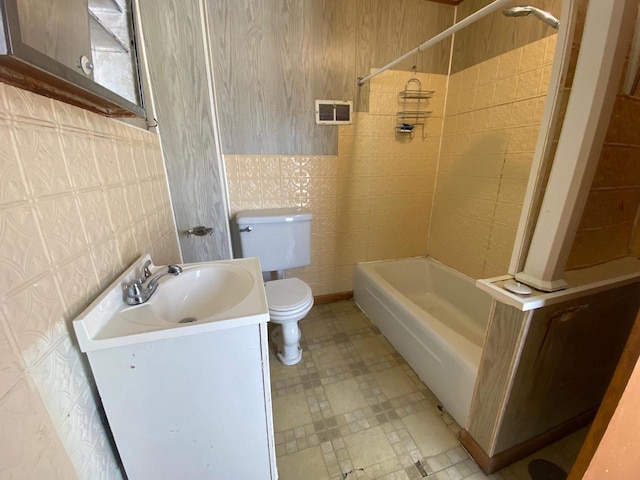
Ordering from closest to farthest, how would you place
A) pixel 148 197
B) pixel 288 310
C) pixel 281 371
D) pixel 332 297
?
1. pixel 148 197
2. pixel 288 310
3. pixel 281 371
4. pixel 332 297

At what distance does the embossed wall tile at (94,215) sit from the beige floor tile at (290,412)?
112 centimetres

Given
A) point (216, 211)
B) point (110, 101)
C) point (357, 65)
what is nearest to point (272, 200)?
point (216, 211)

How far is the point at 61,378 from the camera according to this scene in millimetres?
591

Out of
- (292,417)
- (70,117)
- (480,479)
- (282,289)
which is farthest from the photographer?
(282,289)

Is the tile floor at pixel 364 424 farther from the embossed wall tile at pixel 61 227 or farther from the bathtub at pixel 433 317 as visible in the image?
the embossed wall tile at pixel 61 227

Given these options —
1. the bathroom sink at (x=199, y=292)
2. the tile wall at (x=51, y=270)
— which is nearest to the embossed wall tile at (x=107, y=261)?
the tile wall at (x=51, y=270)

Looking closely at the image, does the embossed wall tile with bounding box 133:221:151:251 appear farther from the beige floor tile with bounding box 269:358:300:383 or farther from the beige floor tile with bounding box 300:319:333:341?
the beige floor tile with bounding box 300:319:333:341

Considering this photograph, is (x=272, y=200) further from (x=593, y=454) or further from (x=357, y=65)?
(x=593, y=454)

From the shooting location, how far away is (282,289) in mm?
1676

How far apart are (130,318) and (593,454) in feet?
3.85

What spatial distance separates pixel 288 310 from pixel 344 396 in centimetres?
54

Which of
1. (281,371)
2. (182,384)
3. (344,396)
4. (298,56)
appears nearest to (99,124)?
(182,384)

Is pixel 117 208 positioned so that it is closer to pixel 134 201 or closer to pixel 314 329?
pixel 134 201

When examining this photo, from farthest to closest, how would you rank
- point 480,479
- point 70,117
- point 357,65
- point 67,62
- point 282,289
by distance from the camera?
point 357,65 → point 282,289 → point 480,479 → point 70,117 → point 67,62
